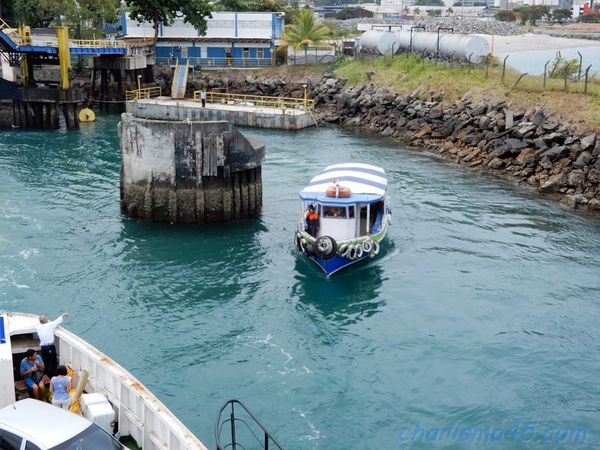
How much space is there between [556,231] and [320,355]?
1723 cm

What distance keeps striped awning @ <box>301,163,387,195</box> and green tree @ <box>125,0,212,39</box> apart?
1714 inches

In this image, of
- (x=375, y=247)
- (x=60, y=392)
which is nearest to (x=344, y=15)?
(x=375, y=247)

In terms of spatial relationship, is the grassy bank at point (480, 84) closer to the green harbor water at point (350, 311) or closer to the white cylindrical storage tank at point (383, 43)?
the white cylindrical storage tank at point (383, 43)

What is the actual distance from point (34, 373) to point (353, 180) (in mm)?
20387

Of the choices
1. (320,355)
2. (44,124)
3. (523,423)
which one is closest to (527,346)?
(523,423)

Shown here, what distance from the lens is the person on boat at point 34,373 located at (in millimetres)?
16359

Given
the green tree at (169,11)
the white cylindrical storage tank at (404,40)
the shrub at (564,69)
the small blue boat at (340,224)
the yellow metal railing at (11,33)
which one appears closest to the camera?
the small blue boat at (340,224)

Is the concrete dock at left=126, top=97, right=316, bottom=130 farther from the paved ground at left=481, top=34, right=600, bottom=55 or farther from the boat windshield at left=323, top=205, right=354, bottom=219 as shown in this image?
the paved ground at left=481, top=34, right=600, bottom=55

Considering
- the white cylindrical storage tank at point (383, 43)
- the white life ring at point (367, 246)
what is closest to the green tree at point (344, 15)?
the white cylindrical storage tank at point (383, 43)

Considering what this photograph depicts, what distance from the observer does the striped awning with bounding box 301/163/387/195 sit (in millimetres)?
32844

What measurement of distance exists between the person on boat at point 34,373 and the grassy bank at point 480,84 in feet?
121

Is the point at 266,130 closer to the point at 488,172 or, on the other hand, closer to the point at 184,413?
the point at 488,172

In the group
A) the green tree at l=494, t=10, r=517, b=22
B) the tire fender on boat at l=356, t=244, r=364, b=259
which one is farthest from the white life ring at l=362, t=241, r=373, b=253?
the green tree at l=494, t=10, r=517, b=22

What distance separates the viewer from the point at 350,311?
90.9 feet
